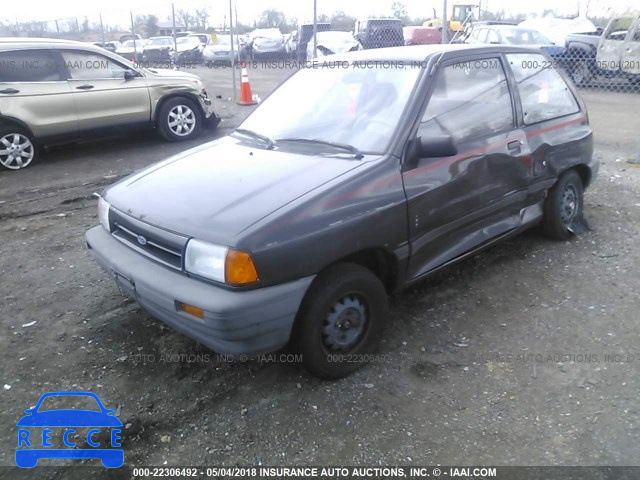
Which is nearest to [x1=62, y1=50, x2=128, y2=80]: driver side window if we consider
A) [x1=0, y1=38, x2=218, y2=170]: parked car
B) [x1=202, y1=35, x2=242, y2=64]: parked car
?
[x1=0, y1=38, x2=218, y2=170]: parked car

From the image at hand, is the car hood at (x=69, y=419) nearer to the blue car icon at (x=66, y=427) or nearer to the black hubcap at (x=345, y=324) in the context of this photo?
the blue car icon at (x=66, y=427)

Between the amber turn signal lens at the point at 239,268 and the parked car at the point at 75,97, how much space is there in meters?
6.18

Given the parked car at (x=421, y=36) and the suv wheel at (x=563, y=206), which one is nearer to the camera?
the suv wheel at (x=563, y=206)

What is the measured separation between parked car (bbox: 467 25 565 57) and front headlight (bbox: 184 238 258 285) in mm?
13849

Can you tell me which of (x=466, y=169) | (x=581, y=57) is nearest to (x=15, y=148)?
(x=466, y=169)

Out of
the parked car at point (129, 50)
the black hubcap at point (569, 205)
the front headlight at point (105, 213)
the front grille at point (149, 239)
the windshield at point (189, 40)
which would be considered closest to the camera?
the front grille at point (149, 239)

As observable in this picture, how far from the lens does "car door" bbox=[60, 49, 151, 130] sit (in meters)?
7.79

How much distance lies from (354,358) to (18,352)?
2.08m

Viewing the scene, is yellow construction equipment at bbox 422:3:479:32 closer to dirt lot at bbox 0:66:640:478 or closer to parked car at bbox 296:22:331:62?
parked car at bbox 296:22:331:62

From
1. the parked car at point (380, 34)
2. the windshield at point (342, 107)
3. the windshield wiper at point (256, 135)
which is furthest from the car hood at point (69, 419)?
the parked car at point (380, 34)

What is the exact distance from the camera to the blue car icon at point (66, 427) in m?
2.60

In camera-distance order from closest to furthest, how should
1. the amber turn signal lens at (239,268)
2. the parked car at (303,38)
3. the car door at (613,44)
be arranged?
the amber turn signal lens at (239,268), the car door at (613,44), the parked car at (303,38)

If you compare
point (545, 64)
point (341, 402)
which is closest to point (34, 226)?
point (341, 402)

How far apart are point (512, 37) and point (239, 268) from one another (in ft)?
48.1
